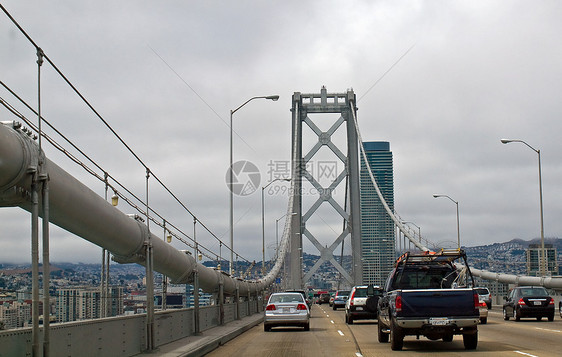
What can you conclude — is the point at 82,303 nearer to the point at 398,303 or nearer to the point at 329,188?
the point at 398,303

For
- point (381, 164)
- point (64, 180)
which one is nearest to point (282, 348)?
point (64, 180)

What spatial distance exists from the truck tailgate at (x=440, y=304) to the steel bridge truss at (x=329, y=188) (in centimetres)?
6379

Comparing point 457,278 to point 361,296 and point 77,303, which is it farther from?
point 361,296

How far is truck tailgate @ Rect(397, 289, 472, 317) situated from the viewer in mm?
15969

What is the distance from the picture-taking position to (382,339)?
1931 cm

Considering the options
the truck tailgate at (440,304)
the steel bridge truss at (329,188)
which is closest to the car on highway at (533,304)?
the truck tailgate at (440,304)

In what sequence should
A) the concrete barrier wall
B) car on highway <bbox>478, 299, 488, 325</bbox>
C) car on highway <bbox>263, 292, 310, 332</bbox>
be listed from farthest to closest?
1. car on highway <bbox>478, 299, 488, 325</bbox>
2. car on highway <bbox>263, 292, 310, 332</bbox>
3. the concrete barrier wall

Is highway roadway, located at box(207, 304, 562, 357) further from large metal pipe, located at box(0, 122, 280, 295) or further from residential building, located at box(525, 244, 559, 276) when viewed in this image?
residential building, located at box(525, 244, 559, 276)

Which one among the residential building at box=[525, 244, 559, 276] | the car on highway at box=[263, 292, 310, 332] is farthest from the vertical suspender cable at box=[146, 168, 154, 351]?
the residential building at box=[525, 244, 559, 276]

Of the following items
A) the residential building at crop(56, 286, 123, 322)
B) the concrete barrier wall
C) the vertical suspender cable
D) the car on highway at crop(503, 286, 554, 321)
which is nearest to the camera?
the concrete barrier wall

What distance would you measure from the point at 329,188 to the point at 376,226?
481 inches

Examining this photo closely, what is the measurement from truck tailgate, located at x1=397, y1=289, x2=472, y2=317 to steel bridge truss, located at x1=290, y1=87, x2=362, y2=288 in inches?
2511

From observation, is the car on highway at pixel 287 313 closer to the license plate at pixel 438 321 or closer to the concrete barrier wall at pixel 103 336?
the concrete barrier wall at pixel 103 336

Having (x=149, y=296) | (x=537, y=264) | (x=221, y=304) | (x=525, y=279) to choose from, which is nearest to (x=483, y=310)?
(x=221, y=304)
